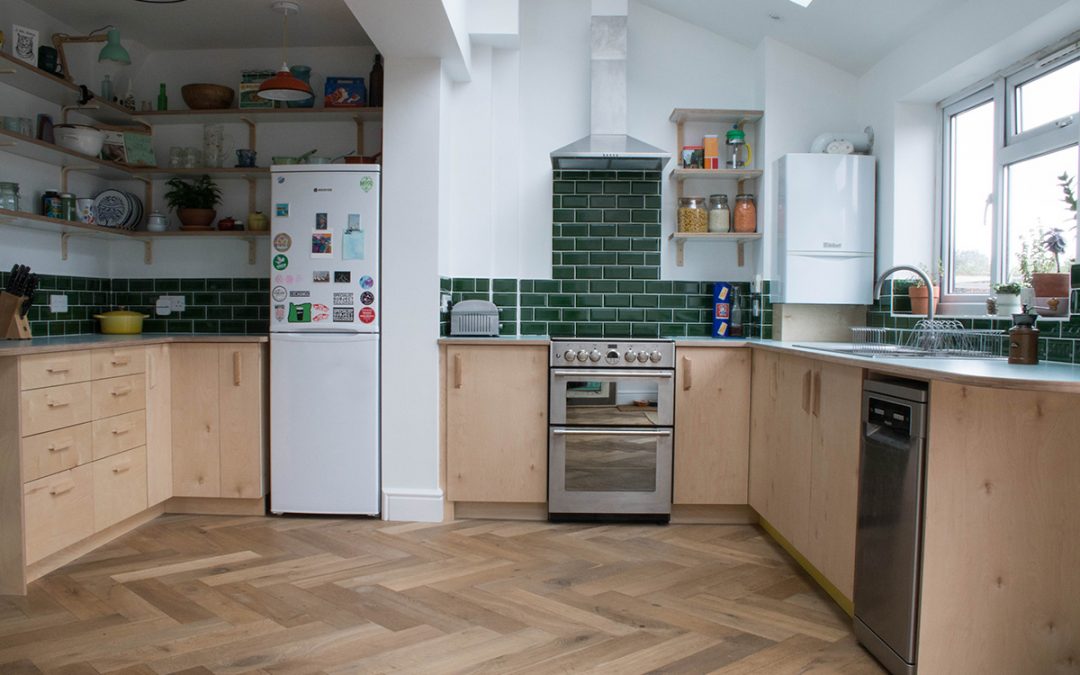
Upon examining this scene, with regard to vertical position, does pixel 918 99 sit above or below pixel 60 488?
above

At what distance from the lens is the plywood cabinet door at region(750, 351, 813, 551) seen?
9.50 ft

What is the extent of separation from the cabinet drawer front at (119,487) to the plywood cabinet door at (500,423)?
4.73ft

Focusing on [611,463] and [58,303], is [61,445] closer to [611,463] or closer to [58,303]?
[58,303]

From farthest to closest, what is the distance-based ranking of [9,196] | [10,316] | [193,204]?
[193,204] < [9,196] < [10,316]

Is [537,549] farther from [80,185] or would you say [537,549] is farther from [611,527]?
[80,185]

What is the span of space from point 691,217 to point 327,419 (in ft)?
7.25

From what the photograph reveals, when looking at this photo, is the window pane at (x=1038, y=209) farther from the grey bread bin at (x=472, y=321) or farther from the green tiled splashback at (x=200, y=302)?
the green tiled splashback at (x=200, y=302)

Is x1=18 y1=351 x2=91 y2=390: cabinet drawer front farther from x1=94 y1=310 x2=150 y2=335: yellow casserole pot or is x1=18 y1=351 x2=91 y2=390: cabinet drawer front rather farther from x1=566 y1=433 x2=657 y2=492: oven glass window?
x1=566 y1=433 x2=657 y2=492: oven glass window

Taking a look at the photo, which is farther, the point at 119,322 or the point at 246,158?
the point at 246,158

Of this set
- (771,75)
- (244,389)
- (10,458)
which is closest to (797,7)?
(771,75)

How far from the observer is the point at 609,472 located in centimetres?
366

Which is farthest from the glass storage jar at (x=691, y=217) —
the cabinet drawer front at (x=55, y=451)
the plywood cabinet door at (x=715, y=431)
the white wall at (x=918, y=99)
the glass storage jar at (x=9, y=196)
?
the glass storage jar at (x=9, y=196)

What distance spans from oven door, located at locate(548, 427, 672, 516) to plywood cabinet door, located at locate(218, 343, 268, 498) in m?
1.47

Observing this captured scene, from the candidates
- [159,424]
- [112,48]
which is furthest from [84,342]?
[112,48]
